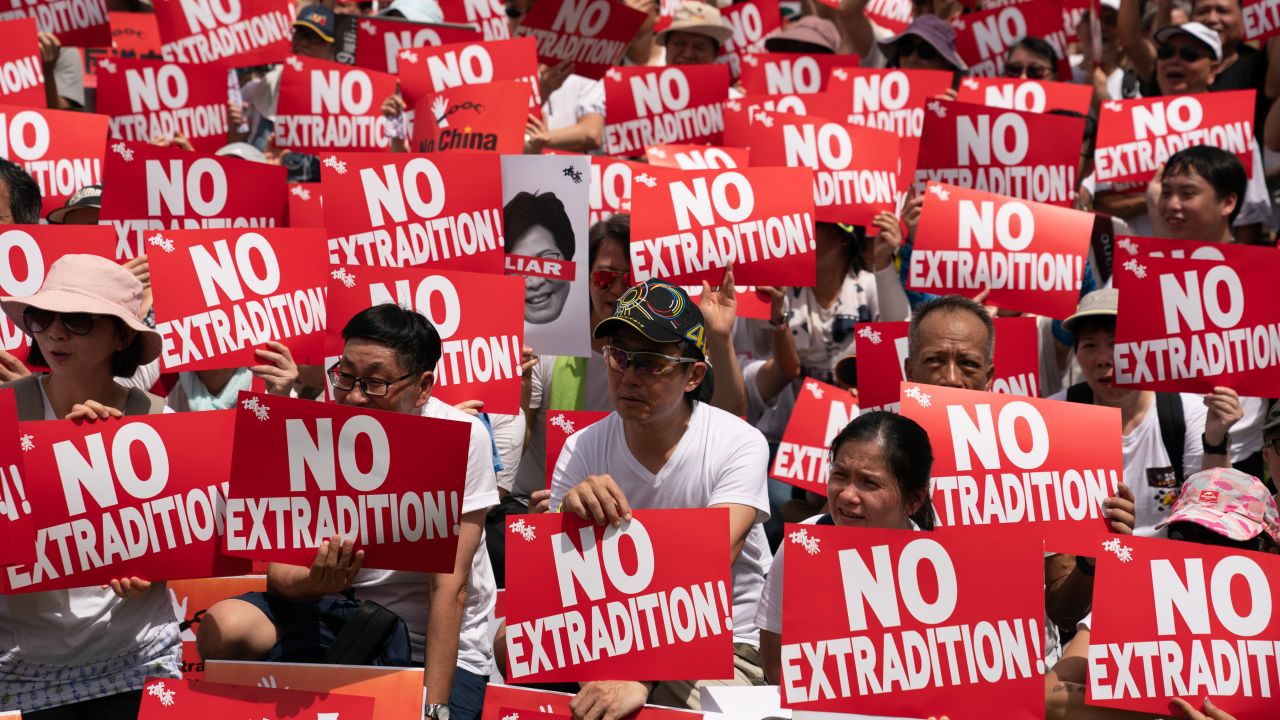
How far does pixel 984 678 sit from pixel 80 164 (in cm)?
576

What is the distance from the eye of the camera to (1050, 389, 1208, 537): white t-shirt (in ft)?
20.9

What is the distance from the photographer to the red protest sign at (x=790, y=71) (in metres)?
10.9

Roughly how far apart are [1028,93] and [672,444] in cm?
548

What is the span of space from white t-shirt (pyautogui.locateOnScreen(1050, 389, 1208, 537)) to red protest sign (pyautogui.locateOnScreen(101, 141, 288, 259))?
404 centimetres

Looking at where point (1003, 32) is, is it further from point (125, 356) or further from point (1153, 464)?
point (125, 356)

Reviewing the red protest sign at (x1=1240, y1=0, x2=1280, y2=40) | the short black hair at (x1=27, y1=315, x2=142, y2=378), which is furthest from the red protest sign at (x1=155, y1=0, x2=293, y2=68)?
the red protest sign at (x1=1240, y1=0, x2=1280, y2=40)

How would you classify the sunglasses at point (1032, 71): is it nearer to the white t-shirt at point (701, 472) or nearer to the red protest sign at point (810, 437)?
the red protest sign at point (810, 437)

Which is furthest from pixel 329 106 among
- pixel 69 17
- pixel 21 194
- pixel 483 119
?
pixel 21 194

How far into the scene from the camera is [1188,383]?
632cm

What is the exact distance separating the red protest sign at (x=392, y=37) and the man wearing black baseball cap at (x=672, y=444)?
5.71m

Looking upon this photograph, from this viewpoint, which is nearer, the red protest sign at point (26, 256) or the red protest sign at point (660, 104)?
the red protest sign at point (26, 256)

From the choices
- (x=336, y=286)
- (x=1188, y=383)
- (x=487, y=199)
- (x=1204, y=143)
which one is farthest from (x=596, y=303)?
(x=1204, y=143)

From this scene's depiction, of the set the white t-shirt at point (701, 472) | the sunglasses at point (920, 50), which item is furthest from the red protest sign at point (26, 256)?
the sunglasses at point (920, 50)

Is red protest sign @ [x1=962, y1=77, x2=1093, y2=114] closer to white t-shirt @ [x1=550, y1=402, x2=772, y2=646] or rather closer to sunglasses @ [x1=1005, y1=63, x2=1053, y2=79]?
sunglasses @ [x1=1005, y1=63, x2=1053, y2=79]
